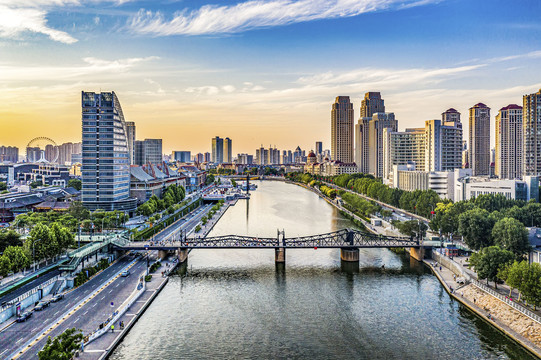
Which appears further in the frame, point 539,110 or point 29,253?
point 539,110

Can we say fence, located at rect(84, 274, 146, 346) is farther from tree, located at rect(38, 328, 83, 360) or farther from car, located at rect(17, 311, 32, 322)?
car, located at rect(17, 311, 32, 322)

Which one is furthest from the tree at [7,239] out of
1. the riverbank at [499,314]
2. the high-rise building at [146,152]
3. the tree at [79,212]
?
the high-rise building at [146,152]

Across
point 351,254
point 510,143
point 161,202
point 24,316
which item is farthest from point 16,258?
point 510,143

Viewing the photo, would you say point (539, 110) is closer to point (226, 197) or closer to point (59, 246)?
point (226, 197)

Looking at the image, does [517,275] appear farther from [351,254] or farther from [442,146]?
[442,146]

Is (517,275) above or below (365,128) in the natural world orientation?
below

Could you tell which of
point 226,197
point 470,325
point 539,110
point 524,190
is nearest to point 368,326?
point 470,325

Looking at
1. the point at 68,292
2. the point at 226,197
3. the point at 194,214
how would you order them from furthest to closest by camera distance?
the point at 226,197, the point at 194,214, the point at 68,292
